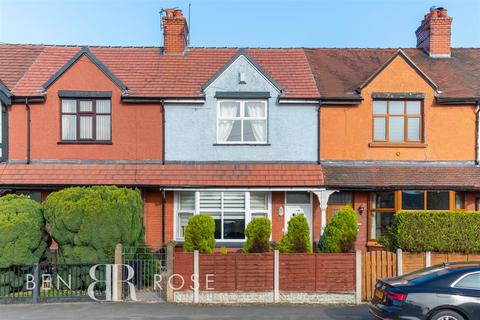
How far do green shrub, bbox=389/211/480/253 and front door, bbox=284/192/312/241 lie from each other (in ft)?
13.4

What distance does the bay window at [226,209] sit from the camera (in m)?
15.3

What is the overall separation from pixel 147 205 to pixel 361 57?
11038 mm

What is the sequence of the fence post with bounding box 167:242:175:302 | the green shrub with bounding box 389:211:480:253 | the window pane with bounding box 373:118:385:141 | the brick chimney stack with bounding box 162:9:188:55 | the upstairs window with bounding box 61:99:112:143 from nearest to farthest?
the fence post with bounding box 167:242:175:302
the green shrub with bounding box 389:211:480:253
the upstairs window with bounding box 61:99:112:143
the window pane with bounding box 373:118:385:141
the brick chimney stack with bounding box 162:9:188:55

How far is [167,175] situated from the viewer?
15.1m

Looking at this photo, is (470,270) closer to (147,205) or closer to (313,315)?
(313,315)

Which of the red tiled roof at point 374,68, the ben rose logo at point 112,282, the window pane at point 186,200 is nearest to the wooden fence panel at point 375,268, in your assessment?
the ben rose logo at point 112,282

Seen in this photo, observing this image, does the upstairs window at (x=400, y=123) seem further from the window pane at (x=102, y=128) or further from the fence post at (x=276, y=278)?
the window pane at (x=102, y=128)

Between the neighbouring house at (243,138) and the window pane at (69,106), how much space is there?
0.12 feet

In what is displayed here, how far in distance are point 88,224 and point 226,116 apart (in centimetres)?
651

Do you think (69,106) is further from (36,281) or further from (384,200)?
(384,200)

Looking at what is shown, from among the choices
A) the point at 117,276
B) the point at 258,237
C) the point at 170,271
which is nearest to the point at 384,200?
the point at 258,237

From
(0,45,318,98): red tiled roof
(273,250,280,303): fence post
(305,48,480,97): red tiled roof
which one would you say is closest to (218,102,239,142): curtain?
(0,45,318,98): red tiled roof

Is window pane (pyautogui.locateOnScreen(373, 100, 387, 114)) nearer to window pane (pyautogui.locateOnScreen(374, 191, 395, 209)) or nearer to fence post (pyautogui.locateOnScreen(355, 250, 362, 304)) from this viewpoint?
window pane (pyautogui.locateOnScreen(374, 191, 395, 209))

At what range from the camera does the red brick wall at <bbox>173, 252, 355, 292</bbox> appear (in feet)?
35.9
